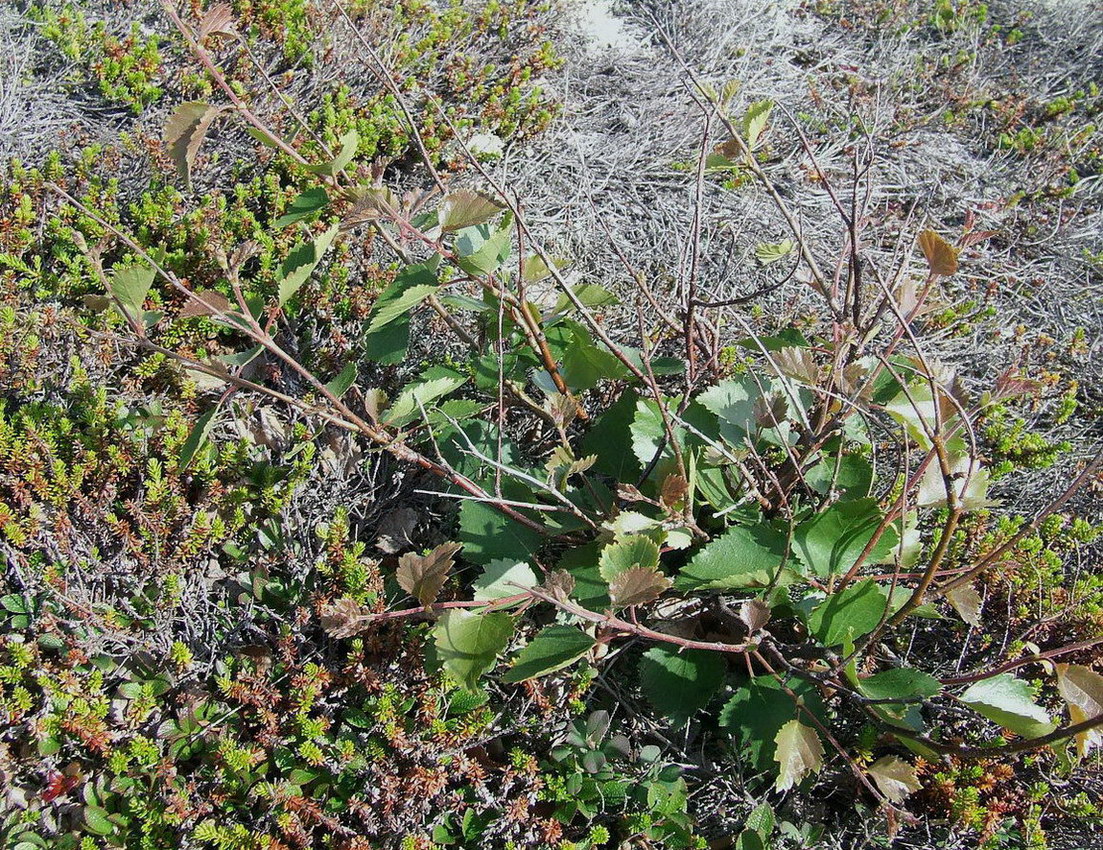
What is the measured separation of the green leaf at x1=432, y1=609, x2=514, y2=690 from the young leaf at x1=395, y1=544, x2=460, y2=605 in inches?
2.2

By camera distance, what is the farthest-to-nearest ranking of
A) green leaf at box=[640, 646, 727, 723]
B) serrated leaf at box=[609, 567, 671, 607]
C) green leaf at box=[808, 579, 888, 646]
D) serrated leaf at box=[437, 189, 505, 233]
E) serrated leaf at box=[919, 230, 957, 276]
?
green leaf at box=[640, 646, 727, 723]
green leaf at box=[808, 579, 888, 646]
serrated leaf at box=[437, 189, 505, 233]
serrated leaf at box=[609, 567, 671, 607]
serrated leaf at box=[919, 230, 957, 276]

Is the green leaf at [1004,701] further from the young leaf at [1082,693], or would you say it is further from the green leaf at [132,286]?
the green leaf at [132,286]

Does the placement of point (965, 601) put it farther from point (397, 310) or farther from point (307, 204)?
point (307, 204)

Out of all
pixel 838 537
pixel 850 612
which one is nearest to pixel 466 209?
pixel 838 537

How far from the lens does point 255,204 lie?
302 centimetres

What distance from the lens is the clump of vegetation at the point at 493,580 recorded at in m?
1.69

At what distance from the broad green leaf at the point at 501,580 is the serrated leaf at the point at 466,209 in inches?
28.4

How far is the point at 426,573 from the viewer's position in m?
1.64

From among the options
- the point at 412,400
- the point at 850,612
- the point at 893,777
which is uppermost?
the point at 412,400

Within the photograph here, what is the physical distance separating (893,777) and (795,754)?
26 cm

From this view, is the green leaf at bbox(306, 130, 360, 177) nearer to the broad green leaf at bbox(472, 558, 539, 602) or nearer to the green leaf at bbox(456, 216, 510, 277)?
the green leaf at bbox(456, 216, 510, 277)

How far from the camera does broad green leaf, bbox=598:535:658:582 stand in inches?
60.4

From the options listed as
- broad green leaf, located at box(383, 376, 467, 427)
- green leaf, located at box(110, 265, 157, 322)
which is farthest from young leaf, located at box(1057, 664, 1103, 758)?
green leaf, located at box(110, 265, 157, 322)

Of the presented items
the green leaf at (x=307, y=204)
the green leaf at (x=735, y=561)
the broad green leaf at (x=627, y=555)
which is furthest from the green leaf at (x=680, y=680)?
the green leaf at (x=307, y=204)
